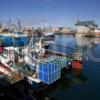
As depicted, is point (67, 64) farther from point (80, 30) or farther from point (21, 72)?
point (80, 30)

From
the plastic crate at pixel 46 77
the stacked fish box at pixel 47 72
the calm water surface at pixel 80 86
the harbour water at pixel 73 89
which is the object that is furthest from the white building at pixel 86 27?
the plastic crate at pixel 46 77

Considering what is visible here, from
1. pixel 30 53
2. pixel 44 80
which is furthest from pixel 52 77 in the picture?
pixel 30 53

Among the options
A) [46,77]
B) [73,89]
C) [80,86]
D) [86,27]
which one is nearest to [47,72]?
[46,77]

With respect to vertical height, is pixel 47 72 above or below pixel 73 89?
above

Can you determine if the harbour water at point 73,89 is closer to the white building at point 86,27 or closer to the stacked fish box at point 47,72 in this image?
the stacked fish box at point 47,72

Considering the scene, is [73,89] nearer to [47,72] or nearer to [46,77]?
[46,77]

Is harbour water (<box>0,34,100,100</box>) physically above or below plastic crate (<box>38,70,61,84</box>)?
below

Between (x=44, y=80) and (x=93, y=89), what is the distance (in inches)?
258

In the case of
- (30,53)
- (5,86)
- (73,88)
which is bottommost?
(73,88)

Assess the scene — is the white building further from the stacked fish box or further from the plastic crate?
the plastic crate

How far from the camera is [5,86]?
18.1 m

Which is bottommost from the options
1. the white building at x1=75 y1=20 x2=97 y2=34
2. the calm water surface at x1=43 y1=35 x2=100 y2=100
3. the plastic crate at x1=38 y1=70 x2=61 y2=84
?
the calm water surface at x1=43 y1=35 x2=100 y2=100

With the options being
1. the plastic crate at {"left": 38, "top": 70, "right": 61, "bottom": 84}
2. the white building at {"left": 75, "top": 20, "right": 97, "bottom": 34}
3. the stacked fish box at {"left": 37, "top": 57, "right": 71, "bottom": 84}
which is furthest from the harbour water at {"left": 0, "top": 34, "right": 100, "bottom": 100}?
the white building at {"left": 75, "top": 20, "right": 97, "bottom": 34}

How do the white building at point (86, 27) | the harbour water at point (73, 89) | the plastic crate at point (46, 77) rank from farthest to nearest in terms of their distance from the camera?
1. the white building at point (86, 27)
2. the plastic crate at point (46, 77)
3. the harbour water at point (73, 89)
